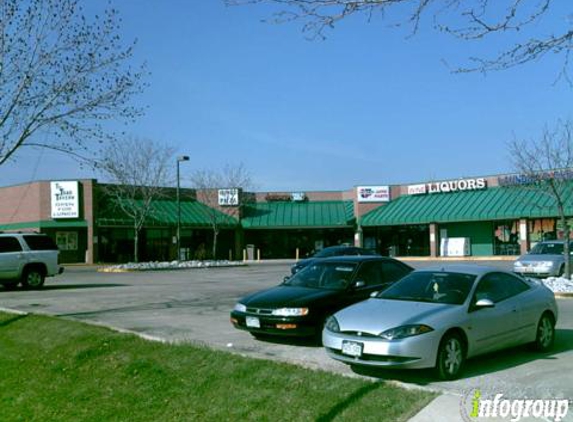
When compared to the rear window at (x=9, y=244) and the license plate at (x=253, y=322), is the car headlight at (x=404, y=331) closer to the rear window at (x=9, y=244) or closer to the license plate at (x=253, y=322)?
the license plate at (x=253, y=322)

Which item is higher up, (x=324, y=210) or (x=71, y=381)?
(x=324, y=210)

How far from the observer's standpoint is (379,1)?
6055mm

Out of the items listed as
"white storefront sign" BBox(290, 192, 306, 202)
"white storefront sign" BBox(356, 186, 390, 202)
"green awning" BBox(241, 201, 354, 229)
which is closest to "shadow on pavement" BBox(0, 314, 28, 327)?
"green awning" BBox(241, 201, 354, 229)

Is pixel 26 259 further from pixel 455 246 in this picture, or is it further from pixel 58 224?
pixel 455 246

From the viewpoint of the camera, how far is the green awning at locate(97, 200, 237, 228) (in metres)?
48.0

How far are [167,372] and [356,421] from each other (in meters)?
3.38

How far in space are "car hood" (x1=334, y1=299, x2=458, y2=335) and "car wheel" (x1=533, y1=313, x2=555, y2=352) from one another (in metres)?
2.03

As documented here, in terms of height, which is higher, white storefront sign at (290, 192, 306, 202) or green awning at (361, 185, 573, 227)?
white storefront sign at (290, 192, 306, 202)

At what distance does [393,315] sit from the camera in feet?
26.3

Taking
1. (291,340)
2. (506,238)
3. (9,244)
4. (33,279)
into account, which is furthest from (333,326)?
(506,238)

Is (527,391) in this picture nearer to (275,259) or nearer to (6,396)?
(6,396)

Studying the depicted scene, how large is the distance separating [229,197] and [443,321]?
49.0m

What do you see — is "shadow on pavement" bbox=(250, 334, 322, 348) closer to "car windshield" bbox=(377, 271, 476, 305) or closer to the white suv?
"car windshield" bbox=(377, 271, 476, 305)

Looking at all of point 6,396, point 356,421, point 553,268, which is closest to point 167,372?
point 6,396
